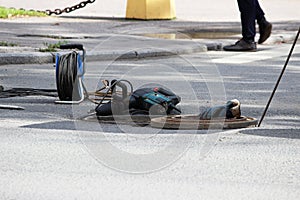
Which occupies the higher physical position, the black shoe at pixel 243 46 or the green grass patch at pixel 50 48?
the green grass patch at pixel 50 48

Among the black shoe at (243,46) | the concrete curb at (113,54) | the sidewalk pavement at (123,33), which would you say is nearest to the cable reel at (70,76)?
the sidewalk pavement at (123,33)

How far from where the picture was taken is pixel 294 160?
5.80 meters

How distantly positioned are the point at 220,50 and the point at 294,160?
7.95 metres

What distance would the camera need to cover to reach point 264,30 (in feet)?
45.9

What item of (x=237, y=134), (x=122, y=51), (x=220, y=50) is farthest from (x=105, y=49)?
(x=237, y=134)

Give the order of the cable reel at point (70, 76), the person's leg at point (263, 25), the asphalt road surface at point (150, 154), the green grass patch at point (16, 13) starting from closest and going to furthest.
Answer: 1. the asphalt road surface at point (150, 154)
2. the cable reel at point (70, 76)
3. the person's leg at point (263, 25)
4. the green grass patch at point (16, 13)

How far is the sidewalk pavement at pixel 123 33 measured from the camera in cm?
1209

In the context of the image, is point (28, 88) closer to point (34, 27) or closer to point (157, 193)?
point (157, 193)

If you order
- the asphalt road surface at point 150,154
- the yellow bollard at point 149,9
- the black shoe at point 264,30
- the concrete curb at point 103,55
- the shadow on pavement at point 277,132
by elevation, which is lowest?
the yellow bollard at point 149,9

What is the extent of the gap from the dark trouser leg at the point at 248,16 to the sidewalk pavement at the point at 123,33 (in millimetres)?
601

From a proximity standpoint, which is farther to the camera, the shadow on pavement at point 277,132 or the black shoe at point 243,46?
the black shoe at point 243,46

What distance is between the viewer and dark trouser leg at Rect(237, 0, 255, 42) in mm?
13141

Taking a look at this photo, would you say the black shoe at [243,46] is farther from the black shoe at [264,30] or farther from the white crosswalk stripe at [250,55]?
the black shoe at [264,30]

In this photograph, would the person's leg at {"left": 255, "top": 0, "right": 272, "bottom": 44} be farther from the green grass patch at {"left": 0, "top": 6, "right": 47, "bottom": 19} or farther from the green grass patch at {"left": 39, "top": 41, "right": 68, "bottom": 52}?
the green grass patch at {"left": 0, "top": 6, "right": 47, "bottom": 19}
